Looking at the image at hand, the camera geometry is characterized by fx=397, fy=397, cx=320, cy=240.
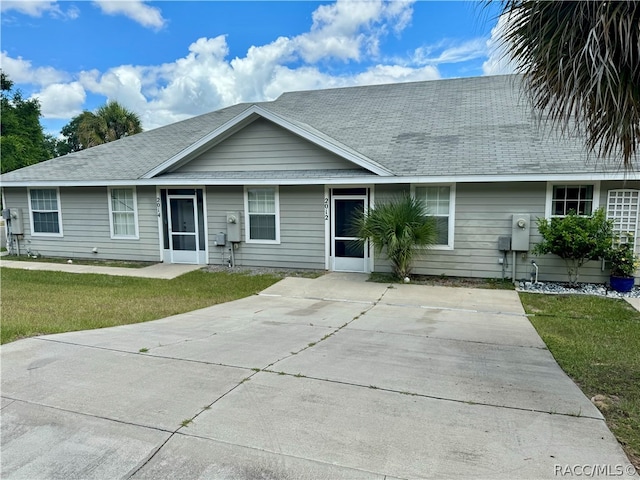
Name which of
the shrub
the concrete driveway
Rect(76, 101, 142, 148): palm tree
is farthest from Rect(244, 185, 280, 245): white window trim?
Rect(76, 101, 142, 148): palm tree

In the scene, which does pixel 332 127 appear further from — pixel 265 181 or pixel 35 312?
pixel 35 312

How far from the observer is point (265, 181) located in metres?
10.6

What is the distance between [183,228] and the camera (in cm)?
1235

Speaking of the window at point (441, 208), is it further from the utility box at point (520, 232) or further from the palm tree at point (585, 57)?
the palm tree at point (585, 57)

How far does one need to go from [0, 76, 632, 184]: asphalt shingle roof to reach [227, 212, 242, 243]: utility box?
1.17 m

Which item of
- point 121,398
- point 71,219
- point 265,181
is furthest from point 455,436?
point 71,219

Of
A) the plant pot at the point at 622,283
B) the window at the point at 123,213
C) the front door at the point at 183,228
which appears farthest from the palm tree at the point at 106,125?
Answer: the plant pot at the point at 622,283

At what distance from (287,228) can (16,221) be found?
9.85 m

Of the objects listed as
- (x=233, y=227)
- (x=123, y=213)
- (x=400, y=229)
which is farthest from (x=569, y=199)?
(x=123, y=213)

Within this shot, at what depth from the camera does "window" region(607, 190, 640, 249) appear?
28.9ft

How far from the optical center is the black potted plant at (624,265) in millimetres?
8562

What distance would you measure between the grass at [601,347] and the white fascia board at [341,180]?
2.53 meters

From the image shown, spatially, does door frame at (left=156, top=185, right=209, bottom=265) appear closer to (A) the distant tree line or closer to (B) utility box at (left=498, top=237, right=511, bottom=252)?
(B) utility box at (left=498, top=237, right=511, bottom=252)

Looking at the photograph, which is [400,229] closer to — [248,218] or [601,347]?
[248,218]
